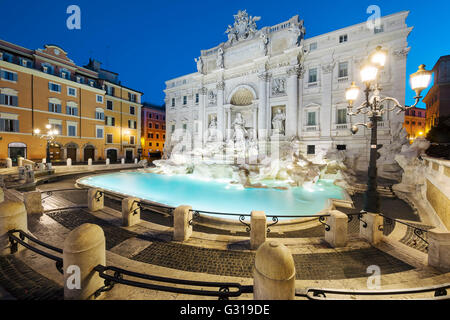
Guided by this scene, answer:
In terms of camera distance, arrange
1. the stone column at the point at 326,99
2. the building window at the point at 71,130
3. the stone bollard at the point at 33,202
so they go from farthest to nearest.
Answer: the building window at the point at 71,130, the stone column at the point at 326,99, the stone bollard at the point at 33,202

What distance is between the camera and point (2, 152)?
783 inches

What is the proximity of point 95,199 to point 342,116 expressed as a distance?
22.5 meters

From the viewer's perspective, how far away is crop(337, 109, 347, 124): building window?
750 inches

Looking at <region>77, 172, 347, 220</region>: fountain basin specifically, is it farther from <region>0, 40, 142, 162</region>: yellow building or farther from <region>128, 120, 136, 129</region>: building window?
<region>128, 120, 136, 129</region>: building window

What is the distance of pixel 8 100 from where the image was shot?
20281 millimetres

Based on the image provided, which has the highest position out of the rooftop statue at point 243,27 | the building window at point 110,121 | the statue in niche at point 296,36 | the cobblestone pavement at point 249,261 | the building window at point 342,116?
the rooftop statue at point 243,27

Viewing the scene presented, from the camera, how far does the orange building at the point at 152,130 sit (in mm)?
40750

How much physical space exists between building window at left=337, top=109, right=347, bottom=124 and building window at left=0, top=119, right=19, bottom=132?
122 feet

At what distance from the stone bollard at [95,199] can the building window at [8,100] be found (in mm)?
25291

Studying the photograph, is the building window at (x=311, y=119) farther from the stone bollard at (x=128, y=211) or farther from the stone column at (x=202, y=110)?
the stone bollard at (x=128, y=211)

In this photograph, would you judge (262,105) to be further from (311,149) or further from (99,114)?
(99,114)

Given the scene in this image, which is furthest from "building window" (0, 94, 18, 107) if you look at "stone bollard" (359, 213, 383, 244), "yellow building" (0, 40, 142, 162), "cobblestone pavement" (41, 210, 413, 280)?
"stone bollard" (359, 213, 383, 244)

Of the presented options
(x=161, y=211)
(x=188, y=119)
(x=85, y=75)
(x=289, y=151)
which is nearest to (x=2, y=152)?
(x=85, y=75)

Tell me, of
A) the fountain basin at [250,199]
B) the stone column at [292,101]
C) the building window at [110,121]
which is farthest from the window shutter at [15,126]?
the stone column at [292,101]
